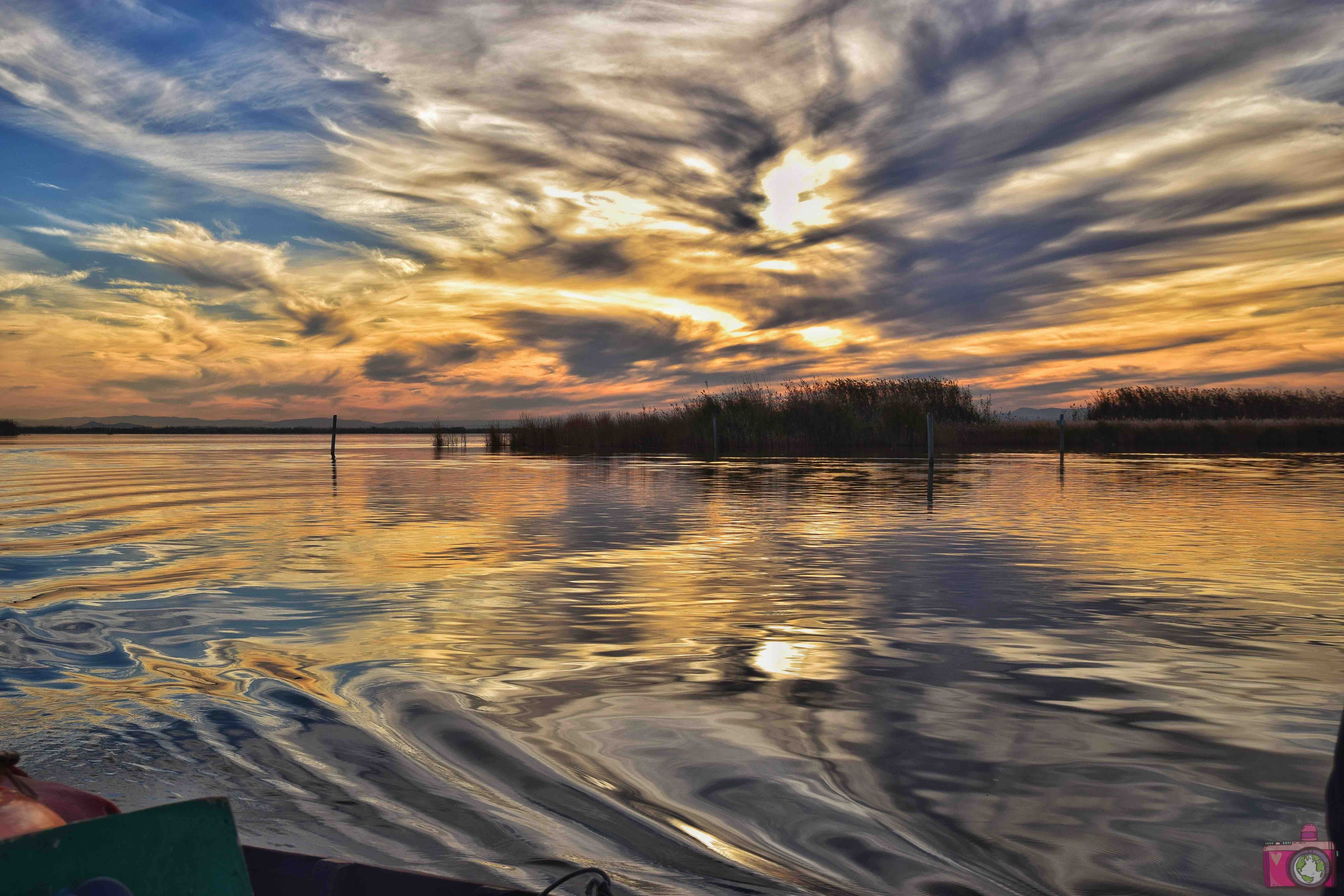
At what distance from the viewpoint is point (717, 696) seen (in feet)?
14.9

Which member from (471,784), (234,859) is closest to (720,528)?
(471,784)

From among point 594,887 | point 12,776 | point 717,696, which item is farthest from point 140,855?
point 717,696

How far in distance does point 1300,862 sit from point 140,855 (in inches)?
112

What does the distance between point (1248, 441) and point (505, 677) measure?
41.6 metres

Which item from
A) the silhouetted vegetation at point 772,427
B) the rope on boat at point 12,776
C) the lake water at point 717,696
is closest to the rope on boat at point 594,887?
the lake water at point 717,696

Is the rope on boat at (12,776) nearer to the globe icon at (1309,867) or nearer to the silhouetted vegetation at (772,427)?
the globe icon at (1309,867)

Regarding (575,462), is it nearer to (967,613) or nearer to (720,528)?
(720,528)

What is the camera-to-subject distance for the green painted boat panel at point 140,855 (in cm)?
164

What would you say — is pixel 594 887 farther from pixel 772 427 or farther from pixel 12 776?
pixel 772 427

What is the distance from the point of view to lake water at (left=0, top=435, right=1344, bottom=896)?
2.97m

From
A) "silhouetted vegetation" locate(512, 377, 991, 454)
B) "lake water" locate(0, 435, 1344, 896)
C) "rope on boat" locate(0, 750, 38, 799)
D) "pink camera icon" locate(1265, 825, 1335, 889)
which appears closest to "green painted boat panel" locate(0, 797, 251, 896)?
"rope on boat" locate(0, 750, 38, 799)

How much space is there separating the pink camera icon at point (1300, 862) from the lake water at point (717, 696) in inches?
3.2

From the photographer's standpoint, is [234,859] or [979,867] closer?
[234,859]

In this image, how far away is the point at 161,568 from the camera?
8547 mm
